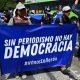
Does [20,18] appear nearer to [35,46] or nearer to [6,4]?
[35,46]

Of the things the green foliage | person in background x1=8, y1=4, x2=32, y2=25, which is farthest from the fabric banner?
the green foliage

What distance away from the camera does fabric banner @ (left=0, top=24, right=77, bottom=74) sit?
7.98m

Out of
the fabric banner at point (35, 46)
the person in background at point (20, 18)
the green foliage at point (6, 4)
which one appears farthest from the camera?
the green foliage at point (6, 4)

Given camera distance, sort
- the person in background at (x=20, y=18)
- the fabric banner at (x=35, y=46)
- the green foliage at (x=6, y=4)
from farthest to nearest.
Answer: the green foliage at (x=6, y=4) → the person in background at (x=20, y=18) → the fabric banner at (x=35, y=46)

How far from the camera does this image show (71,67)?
9477 mm

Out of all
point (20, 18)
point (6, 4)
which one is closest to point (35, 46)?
point (20, 18)

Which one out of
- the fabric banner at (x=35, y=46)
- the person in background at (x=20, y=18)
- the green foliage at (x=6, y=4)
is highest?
the person in background at (x=20, y=18)

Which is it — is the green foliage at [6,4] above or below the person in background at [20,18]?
below

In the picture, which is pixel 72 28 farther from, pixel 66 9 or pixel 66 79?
pixel 66 79

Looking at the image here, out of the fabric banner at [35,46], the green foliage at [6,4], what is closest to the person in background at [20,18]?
the fabric banner at [35,46]

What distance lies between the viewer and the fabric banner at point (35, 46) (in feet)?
26.2

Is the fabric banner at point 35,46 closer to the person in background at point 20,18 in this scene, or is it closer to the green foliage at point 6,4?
the person in background at point 20,18

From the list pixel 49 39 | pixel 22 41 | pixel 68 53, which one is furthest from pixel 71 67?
pixel 22 41

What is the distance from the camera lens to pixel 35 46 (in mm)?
8305
